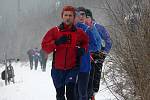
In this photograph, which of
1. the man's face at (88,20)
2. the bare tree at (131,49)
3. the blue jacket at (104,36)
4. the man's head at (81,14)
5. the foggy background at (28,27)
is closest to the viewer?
the bare tree at (131,49)

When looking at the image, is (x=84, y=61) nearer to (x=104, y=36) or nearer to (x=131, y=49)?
(x=131, y=49)

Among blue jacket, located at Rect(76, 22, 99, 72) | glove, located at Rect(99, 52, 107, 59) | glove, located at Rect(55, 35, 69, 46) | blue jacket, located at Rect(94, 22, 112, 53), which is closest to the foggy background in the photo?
blue jacket, located at Rect(94, 22, 112, 53)

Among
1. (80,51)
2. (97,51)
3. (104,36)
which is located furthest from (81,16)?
(104,36)

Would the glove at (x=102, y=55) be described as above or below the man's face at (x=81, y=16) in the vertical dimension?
below

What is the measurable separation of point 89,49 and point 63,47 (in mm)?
835

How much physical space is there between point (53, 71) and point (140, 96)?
5.06ft

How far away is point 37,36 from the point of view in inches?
2756

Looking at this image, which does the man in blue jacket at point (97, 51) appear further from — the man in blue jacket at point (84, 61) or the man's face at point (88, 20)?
the man in blue jacket at point (84, 61)

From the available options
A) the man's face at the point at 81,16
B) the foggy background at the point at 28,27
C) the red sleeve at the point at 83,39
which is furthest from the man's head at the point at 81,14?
the foggy background at the point at 28,27

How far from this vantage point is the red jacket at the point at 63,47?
278 inches

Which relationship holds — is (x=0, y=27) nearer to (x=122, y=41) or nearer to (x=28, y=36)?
(x=28, y=36)

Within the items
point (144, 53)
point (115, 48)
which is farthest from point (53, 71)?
point (144, 53)

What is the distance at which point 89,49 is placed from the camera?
7820 millimetres

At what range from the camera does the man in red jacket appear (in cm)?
705
